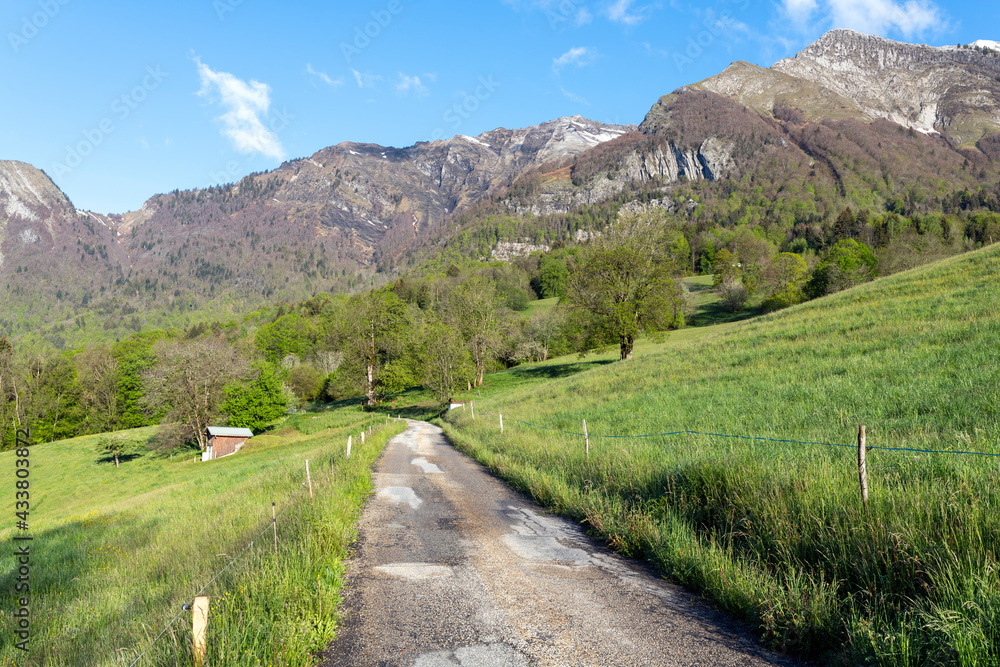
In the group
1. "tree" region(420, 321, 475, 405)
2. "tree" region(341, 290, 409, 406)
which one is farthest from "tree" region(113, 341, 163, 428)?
"tree" region(420, 321, 475, 405)

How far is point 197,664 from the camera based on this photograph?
11.9 ft

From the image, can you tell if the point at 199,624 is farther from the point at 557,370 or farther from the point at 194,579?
the point at 557,370

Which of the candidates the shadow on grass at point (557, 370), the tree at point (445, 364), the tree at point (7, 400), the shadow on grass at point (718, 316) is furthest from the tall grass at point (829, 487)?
the tree at point (7, 400)

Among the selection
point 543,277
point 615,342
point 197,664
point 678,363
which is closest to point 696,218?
point 543,277

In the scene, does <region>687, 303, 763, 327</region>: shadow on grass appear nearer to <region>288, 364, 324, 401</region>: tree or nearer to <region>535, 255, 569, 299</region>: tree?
<region>535, 255, 569, 299</region>: tree

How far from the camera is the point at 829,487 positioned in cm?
580

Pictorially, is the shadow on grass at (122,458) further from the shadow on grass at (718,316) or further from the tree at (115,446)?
the shadow on grass at (718,316)

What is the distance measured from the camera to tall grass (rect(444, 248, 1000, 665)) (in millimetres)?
4059

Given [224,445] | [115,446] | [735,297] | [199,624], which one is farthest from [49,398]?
[735,297]

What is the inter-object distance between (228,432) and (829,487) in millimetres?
55217

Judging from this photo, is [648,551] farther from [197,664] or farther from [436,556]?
[197,664]

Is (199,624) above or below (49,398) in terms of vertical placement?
below

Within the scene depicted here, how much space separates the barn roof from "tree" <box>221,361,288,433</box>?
94.9 inches

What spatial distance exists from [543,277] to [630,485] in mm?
114839
